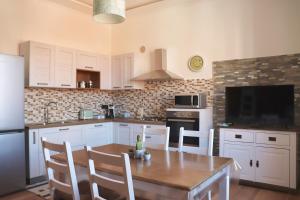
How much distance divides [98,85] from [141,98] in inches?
36.4

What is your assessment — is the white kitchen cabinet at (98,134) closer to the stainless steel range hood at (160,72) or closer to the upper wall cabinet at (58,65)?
the upper wall cabinet at (58,65)

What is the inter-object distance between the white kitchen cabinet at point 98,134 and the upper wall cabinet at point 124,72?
0.86 m

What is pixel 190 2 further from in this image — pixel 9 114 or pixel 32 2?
pixel 9 114

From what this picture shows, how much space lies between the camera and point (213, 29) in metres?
4.25

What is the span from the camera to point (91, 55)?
482cm

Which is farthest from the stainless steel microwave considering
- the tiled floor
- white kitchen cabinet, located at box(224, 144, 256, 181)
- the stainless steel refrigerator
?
the stainless steel refrigerator

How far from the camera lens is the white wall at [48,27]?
3.91 meters

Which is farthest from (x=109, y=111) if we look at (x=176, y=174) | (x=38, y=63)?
(x=176, y=174)

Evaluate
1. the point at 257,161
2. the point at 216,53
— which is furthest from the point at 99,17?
the point at 257,161

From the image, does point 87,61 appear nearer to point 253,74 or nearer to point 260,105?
point 253,74

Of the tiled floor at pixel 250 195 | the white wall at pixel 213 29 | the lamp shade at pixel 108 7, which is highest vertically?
the white wall at pixel 213 29

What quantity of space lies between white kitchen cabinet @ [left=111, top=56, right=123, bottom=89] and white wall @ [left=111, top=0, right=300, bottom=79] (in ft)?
1.21

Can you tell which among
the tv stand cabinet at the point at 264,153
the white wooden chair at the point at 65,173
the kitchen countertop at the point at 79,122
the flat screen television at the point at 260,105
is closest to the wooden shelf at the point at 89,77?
the kitchen countertop at the point at 79,122

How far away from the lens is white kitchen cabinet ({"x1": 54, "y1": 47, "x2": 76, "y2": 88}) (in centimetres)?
424
